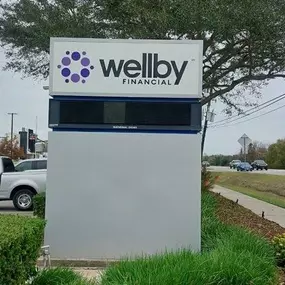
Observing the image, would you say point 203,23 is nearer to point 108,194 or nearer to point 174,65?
point 174,65

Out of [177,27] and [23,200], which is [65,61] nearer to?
[177,27]

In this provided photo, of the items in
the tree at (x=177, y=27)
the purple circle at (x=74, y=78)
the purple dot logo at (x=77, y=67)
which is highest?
the tree at (x=177, y=27)

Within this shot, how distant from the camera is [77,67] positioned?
359 inches

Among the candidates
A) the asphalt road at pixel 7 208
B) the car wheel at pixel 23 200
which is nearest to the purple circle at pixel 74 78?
the asphalt road at pixel 7 208

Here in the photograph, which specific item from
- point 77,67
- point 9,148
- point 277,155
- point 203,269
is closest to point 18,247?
point 203,269

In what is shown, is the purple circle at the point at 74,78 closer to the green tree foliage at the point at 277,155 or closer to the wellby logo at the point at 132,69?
the wellby logo at the point at 132,69

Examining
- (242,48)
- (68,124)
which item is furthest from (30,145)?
(68,124)

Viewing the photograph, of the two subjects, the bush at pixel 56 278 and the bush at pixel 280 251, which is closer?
the bush at pixel 56 278

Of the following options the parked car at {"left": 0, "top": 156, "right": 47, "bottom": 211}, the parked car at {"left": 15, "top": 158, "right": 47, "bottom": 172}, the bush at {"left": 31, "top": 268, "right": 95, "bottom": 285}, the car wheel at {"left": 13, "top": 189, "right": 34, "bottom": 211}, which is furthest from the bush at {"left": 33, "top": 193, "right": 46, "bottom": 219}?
the parked car at {"left": 15, "top": 158, "right": 47, "bottom": 172}

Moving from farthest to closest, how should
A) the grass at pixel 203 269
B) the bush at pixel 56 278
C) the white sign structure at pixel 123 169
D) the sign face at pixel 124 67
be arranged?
1. the sign face at pixel 124 67
2. the white sign structure at pixel 123 169
3. the bush at pixel 56 278
4. the grass at pixel 203 269

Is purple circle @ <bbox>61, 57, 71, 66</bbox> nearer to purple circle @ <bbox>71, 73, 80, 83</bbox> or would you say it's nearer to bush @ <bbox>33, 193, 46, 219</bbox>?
purple circle @ <bbox>71, 73, 80, 83</bbox>

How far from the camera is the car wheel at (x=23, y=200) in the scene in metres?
19.4

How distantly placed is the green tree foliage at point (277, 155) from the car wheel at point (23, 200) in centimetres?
8632

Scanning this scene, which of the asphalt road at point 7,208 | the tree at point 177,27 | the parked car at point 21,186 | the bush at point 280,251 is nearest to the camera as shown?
the bush at point 280,251
